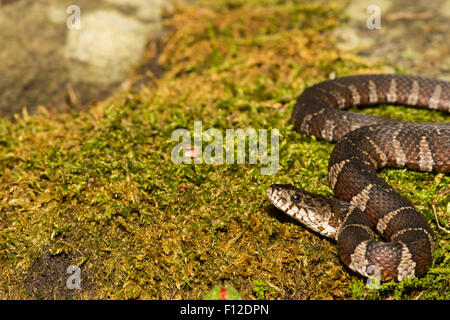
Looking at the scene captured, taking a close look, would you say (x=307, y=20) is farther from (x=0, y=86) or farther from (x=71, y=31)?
(x=0, y=86)

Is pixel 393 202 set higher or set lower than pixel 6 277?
higher

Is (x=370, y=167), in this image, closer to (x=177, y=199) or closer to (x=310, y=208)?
(x=310, y=208)

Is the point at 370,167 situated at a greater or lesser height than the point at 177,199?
greater

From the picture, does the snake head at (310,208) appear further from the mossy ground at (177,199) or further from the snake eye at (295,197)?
the mossy ground at (177,199)

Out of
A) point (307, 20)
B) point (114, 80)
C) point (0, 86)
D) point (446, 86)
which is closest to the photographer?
point (446, 86)

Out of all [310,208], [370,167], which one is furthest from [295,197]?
[370,167]

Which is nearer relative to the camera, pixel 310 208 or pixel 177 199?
pixel 310 208

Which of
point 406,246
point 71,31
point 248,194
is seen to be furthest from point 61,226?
point 71,31
